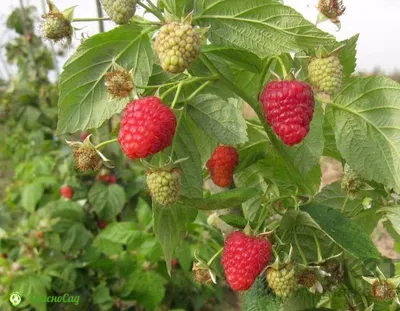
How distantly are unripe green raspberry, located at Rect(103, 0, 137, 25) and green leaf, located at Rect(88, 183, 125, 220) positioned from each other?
1.73 m

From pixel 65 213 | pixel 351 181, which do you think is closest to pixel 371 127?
pixel 351 181

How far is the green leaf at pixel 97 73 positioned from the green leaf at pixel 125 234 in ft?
4.16

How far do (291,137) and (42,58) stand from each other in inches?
140

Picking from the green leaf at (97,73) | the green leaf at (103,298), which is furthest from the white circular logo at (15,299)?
the green leaf at (97,73)

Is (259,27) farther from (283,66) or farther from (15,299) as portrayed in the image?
(15,299)

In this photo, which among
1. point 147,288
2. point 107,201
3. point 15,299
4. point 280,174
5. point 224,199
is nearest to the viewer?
point 224,199

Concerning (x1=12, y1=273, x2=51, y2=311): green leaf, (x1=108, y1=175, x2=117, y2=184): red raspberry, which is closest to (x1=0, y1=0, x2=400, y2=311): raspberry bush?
(x1=12, y1=273, x2=51, y2=311): green leaf

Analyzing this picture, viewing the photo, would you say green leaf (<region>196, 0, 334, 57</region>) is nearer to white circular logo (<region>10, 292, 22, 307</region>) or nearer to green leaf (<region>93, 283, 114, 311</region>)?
white circular logo (<region>10, 292, 22, 307</region>)

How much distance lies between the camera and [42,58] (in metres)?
4.12

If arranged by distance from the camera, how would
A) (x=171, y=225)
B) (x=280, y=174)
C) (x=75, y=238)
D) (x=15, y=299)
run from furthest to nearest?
(x=75, y=238), (x=15, y=299), (x=280, y=174), (x=171, y=225)

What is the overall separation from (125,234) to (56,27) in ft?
4.31

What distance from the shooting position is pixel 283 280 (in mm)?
898

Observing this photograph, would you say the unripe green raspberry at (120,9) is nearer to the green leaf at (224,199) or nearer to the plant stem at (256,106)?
the plant stem at (256,106)

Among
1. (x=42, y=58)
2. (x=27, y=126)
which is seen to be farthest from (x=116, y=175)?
(x=42, y=58)
